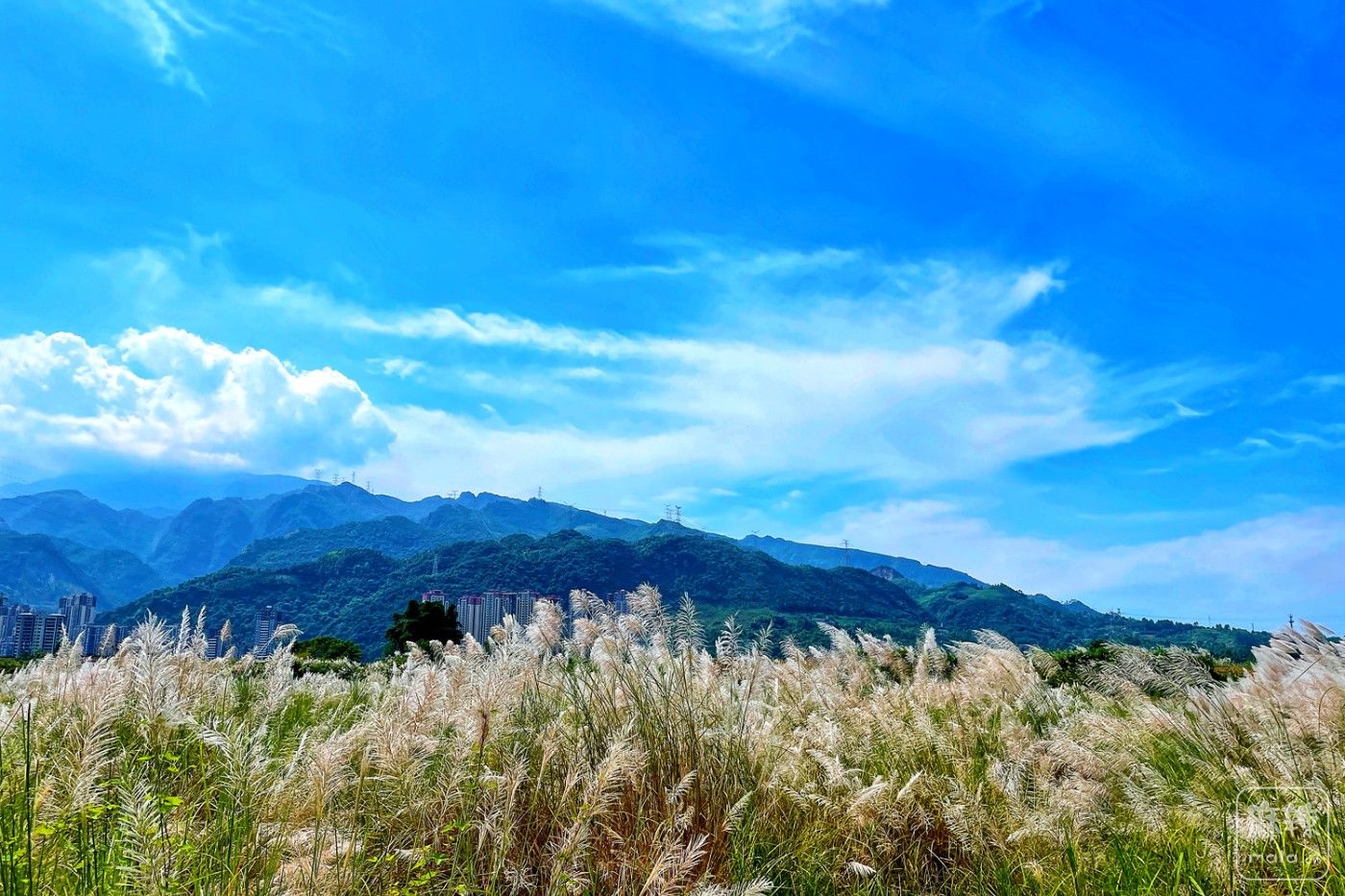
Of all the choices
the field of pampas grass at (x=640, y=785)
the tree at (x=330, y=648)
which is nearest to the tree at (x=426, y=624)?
the tree at (x=330, y=648)

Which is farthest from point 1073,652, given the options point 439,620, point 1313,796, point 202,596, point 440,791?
point 202,596

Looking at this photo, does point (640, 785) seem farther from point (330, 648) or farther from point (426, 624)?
point (426, 624)

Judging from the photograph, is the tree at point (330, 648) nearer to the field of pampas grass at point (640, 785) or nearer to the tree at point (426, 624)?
the tree at point (426, 624)

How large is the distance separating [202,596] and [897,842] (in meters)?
214

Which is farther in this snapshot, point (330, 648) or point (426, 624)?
point (426, 624)

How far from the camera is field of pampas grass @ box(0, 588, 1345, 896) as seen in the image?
10.9 feet

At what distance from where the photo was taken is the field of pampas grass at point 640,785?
3332mm

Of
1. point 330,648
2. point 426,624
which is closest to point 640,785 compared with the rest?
point 330,648

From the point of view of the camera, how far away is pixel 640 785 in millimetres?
4316

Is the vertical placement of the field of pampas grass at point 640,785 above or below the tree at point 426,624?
above

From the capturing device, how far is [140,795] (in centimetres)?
359

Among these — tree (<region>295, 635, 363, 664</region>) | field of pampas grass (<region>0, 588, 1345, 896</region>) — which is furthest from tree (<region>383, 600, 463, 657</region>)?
field of pampas grass (<region>0, 588, 1345, 896</region>)

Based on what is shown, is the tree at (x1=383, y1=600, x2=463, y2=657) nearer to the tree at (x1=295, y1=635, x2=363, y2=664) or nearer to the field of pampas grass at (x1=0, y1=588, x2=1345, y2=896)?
the tree at (x1=295, y1=635, x2=363, y2=664)

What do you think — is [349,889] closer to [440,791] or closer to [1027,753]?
[440,791]
